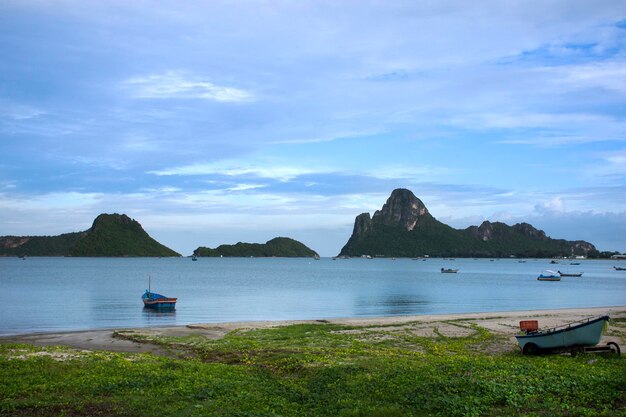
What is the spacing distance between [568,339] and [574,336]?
290mm

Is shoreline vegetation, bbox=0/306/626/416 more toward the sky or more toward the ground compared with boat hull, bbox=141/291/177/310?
more toward the sky

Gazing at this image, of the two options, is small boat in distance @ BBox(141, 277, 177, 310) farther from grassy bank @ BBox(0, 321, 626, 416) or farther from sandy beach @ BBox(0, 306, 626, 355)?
grassy bank @ BBox(0, 321, 626, 416)

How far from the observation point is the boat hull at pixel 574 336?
22.4m

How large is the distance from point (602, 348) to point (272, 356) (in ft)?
44.2

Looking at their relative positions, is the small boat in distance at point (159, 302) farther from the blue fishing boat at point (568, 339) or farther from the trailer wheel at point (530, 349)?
the blue fishing boat at point (568, 339)

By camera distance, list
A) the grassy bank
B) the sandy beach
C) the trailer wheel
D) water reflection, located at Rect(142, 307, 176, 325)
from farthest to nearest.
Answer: water reflection, located at Rect(142, 307, 176, 325) → the sandy beach → the trailer wheel → the grassy bank

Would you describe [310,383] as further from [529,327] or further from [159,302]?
[159,302]

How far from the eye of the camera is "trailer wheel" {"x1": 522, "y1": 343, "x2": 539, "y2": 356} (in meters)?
24.3

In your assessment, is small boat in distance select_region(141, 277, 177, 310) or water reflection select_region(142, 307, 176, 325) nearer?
water reflection select_region(142, 307, 176, 325)

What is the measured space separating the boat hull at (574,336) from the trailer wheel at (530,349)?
173mm

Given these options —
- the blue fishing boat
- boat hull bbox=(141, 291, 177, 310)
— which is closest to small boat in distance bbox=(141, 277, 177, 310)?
boat hull bbox=(141, 291, 177, 310)

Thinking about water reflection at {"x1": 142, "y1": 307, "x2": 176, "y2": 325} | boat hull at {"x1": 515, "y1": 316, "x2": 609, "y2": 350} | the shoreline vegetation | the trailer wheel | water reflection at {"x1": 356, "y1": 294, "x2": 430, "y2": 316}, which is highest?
boat hull at {"x1": 515, "y1": 316, "x2": 609, "y2": 350}

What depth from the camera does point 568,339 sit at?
23.1 meters

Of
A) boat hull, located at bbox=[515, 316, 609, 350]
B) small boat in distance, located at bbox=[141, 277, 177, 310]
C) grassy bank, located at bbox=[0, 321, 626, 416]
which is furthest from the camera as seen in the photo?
small boat in distance, located at bbox=[141, 277, 177, 310]
